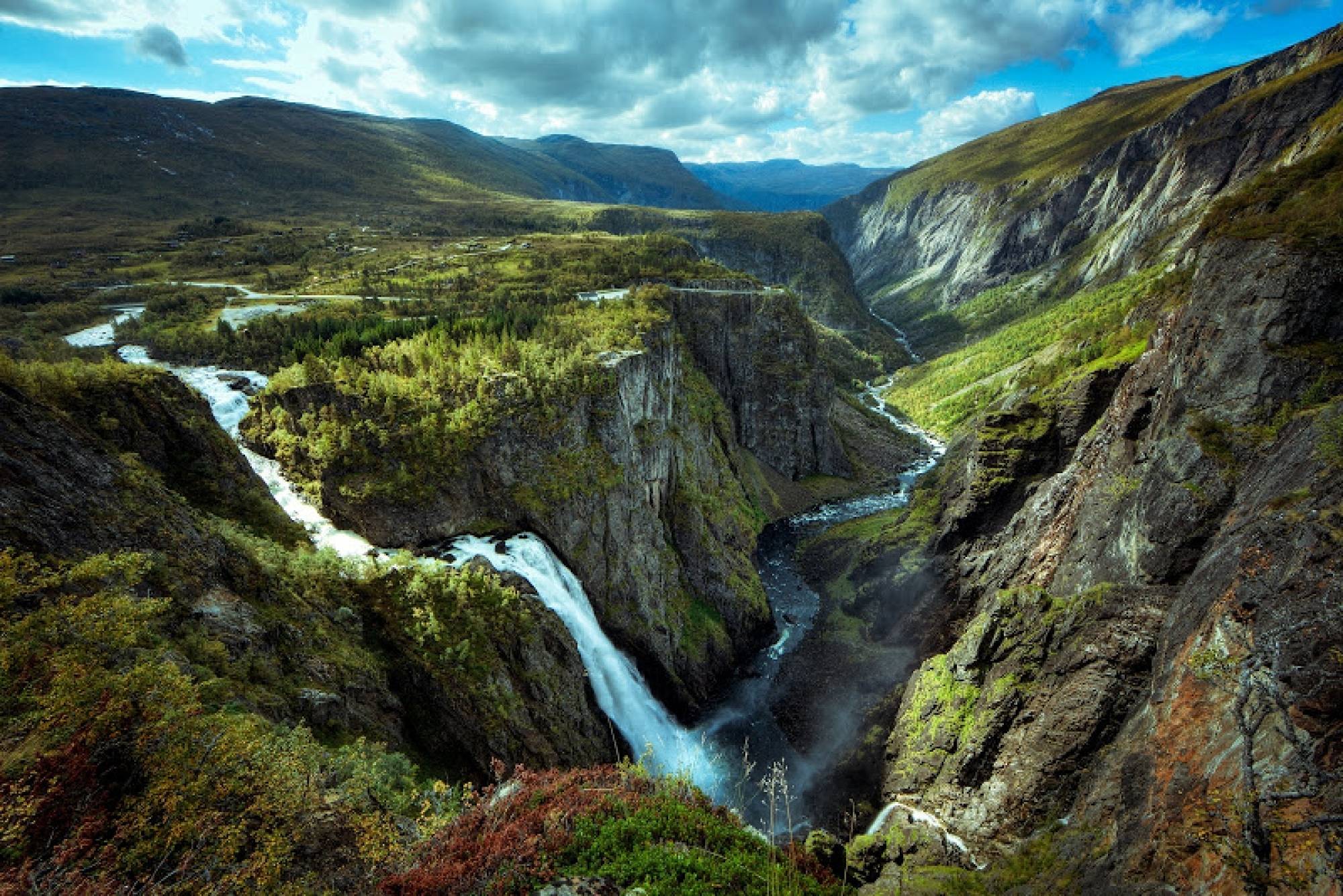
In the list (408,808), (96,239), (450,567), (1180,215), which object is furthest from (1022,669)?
(1180,215)

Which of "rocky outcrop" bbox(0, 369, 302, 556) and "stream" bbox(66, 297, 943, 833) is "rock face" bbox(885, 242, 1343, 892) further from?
"rocky outcrop" bbox(0, 369, 302, 556)

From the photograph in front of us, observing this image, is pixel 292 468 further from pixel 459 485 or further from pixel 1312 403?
pixel 1312 403

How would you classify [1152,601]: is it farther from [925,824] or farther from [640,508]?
[640,508]

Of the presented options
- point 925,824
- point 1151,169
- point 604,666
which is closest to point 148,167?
point 604,666

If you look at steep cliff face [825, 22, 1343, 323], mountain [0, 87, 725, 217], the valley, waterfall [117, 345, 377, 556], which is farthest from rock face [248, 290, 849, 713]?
mountain [0, 87, 725, 217]

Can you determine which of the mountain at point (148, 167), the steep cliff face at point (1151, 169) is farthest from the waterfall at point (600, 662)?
the mountain at point (148, 167)

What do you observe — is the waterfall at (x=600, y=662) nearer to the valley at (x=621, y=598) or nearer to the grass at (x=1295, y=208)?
the valley at (x=621, y=598)
